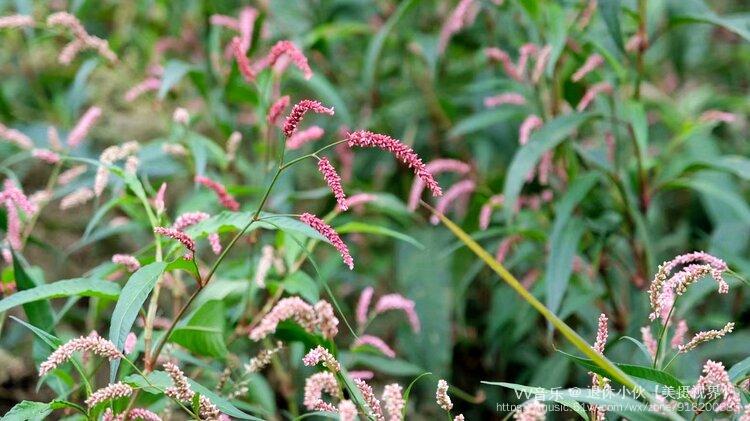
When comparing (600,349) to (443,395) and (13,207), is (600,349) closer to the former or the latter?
(443,395)

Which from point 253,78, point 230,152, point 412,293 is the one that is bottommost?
point 412,293

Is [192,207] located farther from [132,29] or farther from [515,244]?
[132,29]

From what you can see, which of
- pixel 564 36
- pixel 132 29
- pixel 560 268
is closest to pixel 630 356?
pixel 560 268

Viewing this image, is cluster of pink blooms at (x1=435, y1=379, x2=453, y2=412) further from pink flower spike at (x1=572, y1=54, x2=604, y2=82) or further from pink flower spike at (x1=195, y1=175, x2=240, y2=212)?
pink flower spike at (x1=572, y1=54, x2=604, y2=82)

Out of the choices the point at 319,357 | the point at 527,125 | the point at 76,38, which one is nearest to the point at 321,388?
the point at 319,357

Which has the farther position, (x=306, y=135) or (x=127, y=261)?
(x=306, y=135)

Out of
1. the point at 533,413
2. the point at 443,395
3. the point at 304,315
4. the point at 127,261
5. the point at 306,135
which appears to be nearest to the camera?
the point at 533,413

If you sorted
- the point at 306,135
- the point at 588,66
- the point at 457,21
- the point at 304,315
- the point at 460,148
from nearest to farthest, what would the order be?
1. the point at 304,315
2. the point at 306,135
3. the point at 588,66
4. the point at 457,21
5. the point at 460,148

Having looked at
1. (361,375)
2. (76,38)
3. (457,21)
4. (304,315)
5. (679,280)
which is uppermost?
(457,21)
